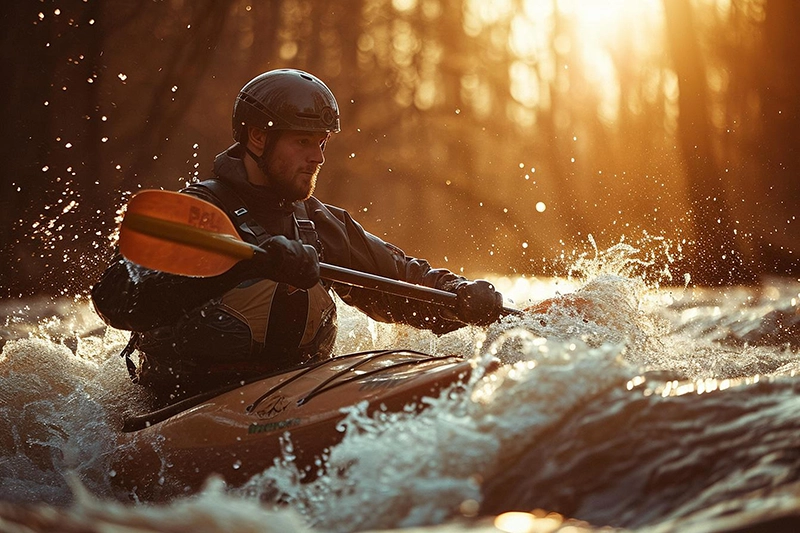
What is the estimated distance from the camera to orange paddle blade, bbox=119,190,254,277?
124 inches

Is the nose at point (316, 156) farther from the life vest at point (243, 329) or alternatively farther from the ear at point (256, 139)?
the life vest at point (243, 329)

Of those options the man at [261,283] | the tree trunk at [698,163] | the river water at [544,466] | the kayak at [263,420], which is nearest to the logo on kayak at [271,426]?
the kayak at [263,420]

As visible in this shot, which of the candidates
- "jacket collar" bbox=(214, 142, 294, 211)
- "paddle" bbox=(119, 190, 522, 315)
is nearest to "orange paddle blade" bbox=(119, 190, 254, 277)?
"paddle" bbox=(119, 190, 522, 315)

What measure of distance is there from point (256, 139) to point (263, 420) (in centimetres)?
138

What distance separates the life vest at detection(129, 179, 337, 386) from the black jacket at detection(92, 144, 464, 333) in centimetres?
6

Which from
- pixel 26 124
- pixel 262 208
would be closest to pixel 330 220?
pixel 262 208

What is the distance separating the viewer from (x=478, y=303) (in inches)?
157

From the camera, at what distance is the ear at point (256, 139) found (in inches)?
149

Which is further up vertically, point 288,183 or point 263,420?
point 288,183

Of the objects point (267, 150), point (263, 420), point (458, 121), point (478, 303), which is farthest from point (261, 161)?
point (458, 121)

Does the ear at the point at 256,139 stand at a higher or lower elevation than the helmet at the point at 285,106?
lower

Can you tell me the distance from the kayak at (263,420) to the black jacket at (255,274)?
0.37 metres

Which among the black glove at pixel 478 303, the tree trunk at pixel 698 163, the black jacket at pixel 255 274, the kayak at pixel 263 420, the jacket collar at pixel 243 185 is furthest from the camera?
the tree trunk at pixel 698 163

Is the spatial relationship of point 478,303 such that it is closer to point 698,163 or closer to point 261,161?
point 261,161
